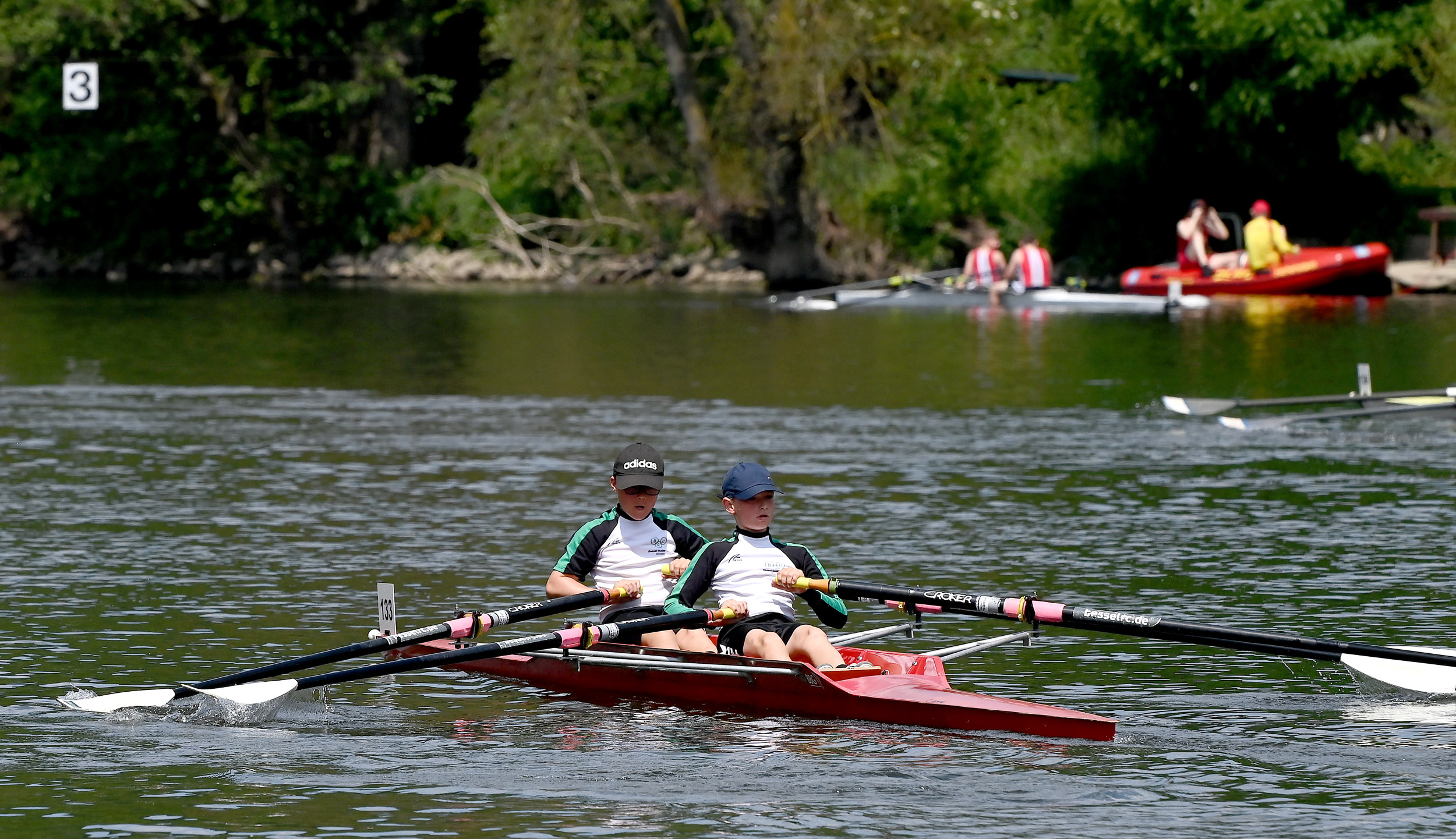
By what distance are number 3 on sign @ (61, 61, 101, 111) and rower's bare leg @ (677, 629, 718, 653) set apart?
5009 cm

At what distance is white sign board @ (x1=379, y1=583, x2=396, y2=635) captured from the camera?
36.2ft

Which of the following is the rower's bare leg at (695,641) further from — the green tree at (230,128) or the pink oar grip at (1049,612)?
the green tree at (230,128)

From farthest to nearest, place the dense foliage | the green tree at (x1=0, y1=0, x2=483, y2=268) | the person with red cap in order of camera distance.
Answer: the green tree at (x1=0, y1=0, x2=483, y2=268), the dense foliage, the person with red cap

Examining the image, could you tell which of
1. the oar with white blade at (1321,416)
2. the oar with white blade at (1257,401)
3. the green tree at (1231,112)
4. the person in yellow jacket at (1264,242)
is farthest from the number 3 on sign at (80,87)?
the oar with white blade at (1321,416)

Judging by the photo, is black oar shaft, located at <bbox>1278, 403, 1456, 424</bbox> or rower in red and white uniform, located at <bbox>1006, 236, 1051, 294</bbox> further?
rower in red and white uniform, located at <bbox>1006, 236, 1051, 294</bbox>

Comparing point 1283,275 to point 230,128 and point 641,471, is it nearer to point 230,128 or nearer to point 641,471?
point 641,471

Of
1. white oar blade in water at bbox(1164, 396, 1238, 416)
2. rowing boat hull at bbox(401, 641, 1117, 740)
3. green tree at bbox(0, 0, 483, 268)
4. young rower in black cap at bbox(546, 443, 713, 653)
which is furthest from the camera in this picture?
green tree at bbox(0, 0, 483, 268)

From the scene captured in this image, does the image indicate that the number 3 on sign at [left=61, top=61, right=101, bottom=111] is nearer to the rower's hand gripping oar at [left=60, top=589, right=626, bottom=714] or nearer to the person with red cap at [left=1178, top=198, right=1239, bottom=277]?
the person with red cap at [left=1178, top=198, right=1239, bottom=277]

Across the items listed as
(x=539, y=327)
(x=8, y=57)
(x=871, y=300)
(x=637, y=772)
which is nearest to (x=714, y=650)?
(x=637, y=772)

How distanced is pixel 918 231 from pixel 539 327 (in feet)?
53.9

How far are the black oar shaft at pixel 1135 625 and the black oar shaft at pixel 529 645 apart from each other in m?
0.84

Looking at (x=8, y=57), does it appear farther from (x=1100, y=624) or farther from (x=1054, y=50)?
(x=1100, y=624)

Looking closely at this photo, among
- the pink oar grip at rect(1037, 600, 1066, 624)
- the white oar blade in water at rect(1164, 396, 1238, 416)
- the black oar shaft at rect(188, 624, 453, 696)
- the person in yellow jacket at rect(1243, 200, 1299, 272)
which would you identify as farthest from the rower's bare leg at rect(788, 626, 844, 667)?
the person in yellow jacket at rect(1243, 200, 1299, 272)

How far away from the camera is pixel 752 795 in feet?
30.0
